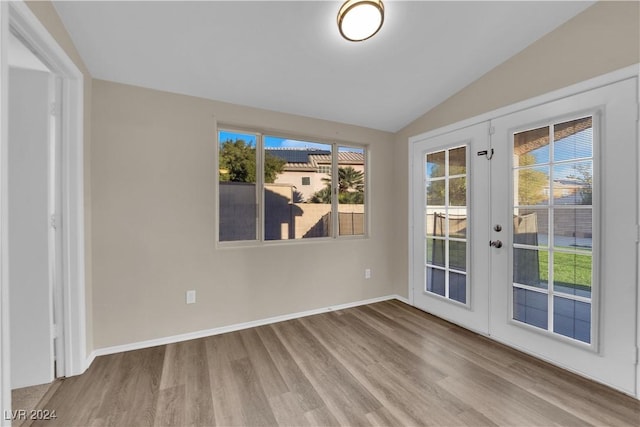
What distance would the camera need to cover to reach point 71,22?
1730mm

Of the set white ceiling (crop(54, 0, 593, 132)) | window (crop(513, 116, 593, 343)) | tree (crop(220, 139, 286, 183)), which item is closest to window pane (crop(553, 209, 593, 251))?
window (crop(513, 116, 593, 343))

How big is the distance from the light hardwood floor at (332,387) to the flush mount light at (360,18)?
2.39m

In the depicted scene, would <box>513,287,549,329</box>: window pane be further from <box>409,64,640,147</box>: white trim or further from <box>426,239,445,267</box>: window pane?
<box>409,64,640,147</box>: white trim

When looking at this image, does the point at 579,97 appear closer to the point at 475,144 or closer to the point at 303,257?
the point at 475,144

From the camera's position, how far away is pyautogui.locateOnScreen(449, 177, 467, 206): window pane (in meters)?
2.77

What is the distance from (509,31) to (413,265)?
2.43 metres

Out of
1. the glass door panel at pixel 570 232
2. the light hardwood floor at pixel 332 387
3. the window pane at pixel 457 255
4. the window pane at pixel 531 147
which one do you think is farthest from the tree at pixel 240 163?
the window pane at pixel 531 147

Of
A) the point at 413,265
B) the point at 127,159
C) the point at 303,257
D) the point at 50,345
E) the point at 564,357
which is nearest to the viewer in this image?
the point at 50,345

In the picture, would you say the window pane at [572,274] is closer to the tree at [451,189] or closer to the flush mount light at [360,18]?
the tree at [451,189]

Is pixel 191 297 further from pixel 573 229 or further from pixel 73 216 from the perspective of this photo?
pixel 573 229

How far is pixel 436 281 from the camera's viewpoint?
308cm

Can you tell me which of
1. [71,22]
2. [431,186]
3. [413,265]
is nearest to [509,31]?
[431,186]

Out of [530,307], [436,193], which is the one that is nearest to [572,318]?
[530,307]

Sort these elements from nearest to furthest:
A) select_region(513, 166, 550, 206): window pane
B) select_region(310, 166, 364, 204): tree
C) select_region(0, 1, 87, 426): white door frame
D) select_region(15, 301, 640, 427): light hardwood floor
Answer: select_region(15, 301, 640, 427): light hardwood floor
select_region(0, 1, 87, 426): white door frame
select_region(513, 166, 550, 206): window pane
select_region(310, 166, 364, 204): tree
